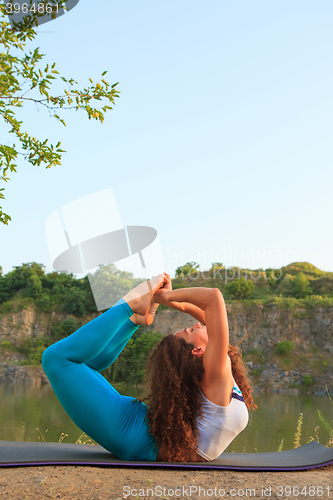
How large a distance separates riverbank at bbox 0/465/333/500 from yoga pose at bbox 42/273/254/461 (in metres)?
0.14

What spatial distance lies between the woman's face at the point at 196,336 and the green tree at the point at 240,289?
3583cm

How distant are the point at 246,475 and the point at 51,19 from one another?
11.3 ft

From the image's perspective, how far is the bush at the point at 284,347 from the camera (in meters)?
31.9

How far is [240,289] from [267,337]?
5.46 m

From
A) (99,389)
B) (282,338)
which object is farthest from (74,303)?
(99,389)

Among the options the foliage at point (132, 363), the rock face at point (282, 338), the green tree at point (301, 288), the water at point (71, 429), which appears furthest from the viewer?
the green tree at point (301, 288)

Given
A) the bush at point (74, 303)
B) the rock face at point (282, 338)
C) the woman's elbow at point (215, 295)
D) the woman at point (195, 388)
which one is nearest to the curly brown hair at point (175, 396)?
the woman at point (195, 388)

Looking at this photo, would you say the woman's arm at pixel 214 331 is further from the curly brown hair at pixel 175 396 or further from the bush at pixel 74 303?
the bush at pixel 74 303

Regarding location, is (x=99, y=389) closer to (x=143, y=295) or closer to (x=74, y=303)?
(x=143, y=295)

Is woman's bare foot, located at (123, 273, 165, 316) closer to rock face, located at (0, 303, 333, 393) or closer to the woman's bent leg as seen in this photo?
the woman's bent leg

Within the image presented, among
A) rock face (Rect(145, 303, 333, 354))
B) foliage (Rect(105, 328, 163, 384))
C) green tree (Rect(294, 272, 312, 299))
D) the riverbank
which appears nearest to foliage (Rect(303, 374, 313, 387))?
rock face (Rect(145, 303, 333, 354))

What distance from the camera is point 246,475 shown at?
189 centimetres

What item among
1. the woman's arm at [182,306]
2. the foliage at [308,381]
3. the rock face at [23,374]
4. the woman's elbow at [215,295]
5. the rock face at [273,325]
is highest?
the woman's elbow at [215,295]

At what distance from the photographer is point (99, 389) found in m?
1.78
